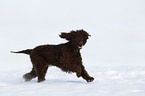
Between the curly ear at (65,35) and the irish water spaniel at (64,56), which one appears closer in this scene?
the irish water spaniel at (64,56)

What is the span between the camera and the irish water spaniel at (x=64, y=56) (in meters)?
6.16

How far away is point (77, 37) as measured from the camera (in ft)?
20.3

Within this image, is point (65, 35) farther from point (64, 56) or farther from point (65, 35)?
point (64, 56)

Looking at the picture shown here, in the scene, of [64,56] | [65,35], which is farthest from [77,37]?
[64,56]

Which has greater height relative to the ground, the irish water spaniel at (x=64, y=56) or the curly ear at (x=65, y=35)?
the curly ear at (x=65, y=35)

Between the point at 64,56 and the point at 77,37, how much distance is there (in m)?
0.59

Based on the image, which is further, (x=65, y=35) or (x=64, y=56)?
(x=65, y=35)

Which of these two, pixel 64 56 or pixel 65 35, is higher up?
pixel 65 35

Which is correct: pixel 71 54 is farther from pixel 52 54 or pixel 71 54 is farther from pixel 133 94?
pixel 133 94

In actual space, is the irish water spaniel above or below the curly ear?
below

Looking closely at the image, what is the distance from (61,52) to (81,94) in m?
2.14

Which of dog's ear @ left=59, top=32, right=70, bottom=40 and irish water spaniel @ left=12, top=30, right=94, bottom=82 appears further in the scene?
dog's ear @ left=59, top=32, right=70, bottom=40

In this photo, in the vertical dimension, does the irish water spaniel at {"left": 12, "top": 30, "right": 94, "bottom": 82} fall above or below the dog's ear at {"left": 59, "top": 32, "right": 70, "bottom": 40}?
below

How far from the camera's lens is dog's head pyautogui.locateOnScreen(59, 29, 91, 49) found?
20.2 feet
